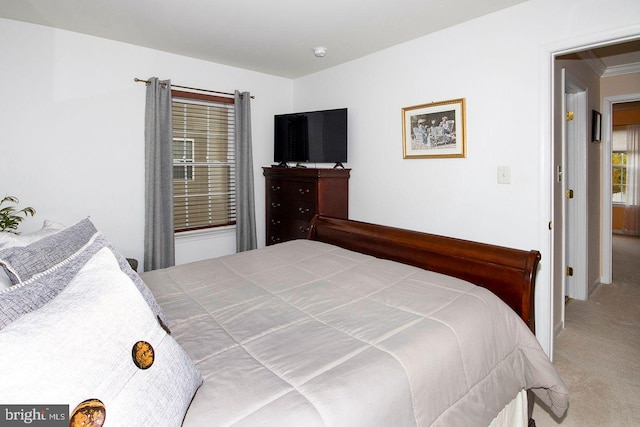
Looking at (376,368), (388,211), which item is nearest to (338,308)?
(376,368)

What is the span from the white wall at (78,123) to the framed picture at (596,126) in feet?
13.5

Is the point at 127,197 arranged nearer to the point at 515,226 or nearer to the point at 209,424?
the point at 209,424

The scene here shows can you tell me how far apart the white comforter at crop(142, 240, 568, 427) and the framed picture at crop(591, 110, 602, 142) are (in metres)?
3.10

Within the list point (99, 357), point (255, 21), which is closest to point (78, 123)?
point (255, 21)

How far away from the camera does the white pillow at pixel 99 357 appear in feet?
2.04

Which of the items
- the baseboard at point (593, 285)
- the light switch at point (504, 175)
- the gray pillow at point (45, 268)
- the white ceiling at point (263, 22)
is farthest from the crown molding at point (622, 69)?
the gray pillow at point (45, 268)

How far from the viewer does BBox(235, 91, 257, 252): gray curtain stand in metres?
3.90

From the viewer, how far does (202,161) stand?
12.6 feet

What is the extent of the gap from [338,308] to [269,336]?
364mm

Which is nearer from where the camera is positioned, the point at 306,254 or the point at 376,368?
the point at 376,368

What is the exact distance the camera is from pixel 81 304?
31.0 inches

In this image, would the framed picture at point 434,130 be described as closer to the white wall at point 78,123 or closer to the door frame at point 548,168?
the door frame at point 548,168

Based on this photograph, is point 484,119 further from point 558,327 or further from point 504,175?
point 558,327

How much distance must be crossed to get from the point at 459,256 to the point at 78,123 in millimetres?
3245
